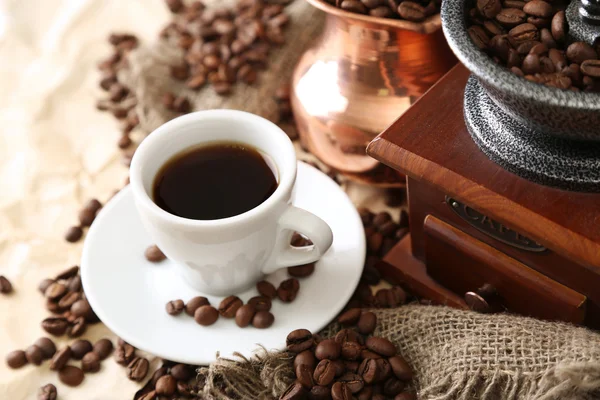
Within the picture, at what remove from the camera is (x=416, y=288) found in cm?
114

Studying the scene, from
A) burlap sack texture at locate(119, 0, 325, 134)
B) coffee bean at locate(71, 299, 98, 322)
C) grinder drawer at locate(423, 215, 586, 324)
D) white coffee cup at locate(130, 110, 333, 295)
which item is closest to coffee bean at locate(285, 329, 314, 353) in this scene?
white coffee cup at locate(130, 110, 333, 295)

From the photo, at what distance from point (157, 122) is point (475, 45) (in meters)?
0.79

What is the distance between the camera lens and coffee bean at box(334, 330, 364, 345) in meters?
1.00

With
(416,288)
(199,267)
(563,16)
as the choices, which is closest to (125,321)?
(199,267)

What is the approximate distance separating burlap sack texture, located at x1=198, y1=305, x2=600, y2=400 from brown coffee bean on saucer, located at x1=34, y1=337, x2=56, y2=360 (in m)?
0.26

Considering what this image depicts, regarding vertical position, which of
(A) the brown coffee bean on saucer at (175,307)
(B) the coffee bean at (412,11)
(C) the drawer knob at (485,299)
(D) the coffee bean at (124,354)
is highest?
(B) the coffee bean at (412,11)

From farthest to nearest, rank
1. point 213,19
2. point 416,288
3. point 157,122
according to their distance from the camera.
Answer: point 213,19
point 157,122
point 416,288

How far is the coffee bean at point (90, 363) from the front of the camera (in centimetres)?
108

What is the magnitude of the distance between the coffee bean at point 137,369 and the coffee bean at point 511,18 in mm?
687

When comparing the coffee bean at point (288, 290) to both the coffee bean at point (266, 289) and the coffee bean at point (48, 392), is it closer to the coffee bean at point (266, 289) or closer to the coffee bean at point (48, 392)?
the coffee bean at point (266, 289)

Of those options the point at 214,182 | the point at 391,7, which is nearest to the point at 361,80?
the point at 391,7

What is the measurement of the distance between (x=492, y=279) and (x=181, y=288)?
45cm

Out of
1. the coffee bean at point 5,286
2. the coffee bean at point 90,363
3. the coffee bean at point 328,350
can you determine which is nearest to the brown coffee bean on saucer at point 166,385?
the coffee bean at point 90,363

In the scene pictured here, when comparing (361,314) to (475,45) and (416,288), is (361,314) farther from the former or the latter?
(475,45)
